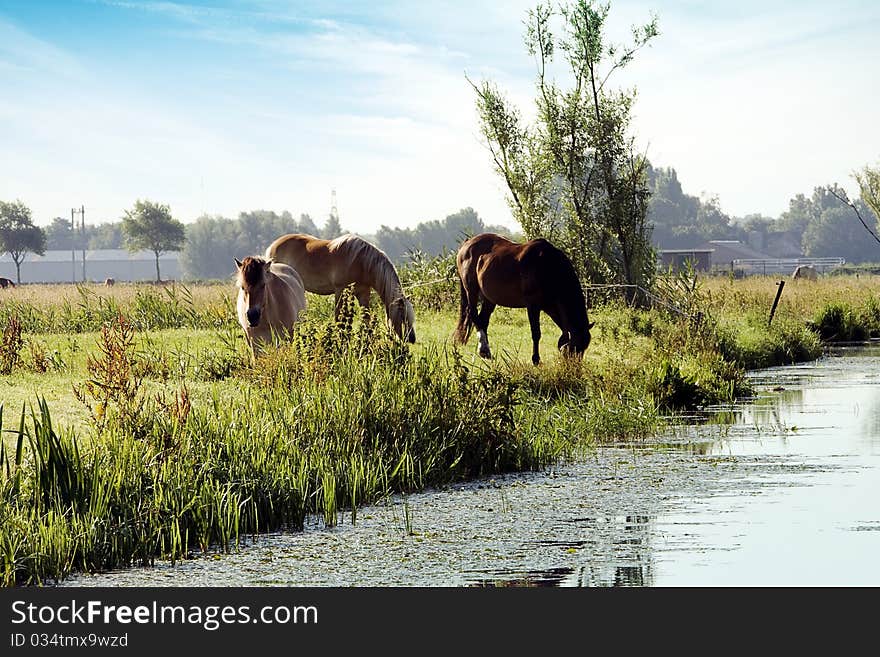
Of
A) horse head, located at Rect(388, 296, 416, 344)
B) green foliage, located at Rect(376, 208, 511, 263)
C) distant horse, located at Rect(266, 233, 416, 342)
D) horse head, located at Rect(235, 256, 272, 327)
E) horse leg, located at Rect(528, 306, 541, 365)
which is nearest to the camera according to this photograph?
horse head, located at Rect(235, 256, 272, 327)

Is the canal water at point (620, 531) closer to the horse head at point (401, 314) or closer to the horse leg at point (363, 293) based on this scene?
the horse head at point (401, 314)

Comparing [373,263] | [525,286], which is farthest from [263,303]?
[525,286]

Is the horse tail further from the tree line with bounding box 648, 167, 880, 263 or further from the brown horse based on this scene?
the tree line with bounding box 648, 167, 880, 263

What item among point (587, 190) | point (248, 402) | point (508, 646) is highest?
point (587, 190)

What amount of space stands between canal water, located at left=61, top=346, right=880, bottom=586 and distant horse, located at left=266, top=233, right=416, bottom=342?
5823 mm

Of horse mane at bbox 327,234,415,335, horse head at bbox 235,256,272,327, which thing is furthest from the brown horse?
horse head at bbox 235,256,272,327

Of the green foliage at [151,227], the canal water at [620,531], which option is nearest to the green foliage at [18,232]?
the green foliage at [151,227]

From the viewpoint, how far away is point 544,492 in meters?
9.48

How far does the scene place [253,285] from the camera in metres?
12.4

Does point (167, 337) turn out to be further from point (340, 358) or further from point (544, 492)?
point (544, 492)

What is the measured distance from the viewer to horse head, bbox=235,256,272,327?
40.3ft

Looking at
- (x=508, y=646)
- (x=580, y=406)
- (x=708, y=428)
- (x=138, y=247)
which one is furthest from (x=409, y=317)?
(x=138, y=247)

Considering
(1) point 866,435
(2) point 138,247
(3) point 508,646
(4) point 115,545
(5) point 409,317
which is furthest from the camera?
(2) point 138,247

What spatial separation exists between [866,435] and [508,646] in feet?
25.6
